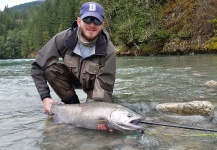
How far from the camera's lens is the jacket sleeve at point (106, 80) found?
385 cm

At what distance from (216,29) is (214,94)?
20.9m

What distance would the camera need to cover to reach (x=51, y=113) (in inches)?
162

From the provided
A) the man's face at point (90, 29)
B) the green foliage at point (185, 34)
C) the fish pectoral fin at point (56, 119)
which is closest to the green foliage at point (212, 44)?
the green foliage at point (185, 34)

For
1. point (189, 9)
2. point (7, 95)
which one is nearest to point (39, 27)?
point (189, 9)

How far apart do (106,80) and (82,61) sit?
0.56 m

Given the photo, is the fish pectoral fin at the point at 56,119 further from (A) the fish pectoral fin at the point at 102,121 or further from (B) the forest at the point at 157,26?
(B) the forest at the point at 157,26

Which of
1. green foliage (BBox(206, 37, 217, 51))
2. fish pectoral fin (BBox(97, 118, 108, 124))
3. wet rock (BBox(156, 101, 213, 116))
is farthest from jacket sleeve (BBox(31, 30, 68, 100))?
green foliage (BBox(206, 37, 217, 51))

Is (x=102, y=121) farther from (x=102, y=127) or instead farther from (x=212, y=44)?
(x=212, y=44)

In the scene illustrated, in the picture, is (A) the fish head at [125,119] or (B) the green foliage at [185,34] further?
(B) the green foliage at [185,34]

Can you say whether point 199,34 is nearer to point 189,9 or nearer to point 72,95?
point 189,9

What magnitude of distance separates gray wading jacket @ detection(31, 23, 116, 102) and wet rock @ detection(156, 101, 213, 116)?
1.08 meters

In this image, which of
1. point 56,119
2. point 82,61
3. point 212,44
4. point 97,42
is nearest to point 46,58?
point 82,61

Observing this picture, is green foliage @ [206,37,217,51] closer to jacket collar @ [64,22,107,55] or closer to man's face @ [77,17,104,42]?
jacket collar @ [64,22,107,55]

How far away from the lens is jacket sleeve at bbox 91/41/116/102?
12.6 ft
